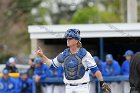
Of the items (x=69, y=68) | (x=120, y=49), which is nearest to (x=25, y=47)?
(x=120, y=49)

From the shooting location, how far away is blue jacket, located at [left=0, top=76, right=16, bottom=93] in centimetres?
1543

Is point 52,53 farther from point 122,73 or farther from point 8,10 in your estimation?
point 8,10

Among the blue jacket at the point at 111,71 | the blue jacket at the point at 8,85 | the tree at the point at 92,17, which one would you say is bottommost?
the blue jacket at the point at 8,85

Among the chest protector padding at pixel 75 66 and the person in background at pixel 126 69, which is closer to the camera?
the chest protector padding at pixel 75 66

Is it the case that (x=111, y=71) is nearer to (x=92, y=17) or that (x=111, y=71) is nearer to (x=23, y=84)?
(x=23, y=84)

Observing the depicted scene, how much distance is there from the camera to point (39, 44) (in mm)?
17062

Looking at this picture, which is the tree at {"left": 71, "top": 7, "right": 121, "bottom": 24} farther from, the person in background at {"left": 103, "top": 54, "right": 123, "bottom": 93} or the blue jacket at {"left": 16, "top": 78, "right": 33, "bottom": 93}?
the person in background at {"left": 103, "top": 54, "right": 123, "bottom": 93}

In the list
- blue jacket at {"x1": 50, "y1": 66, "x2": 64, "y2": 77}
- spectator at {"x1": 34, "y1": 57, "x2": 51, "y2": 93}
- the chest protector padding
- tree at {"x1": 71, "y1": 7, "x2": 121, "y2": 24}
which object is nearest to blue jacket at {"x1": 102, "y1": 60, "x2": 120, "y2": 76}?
blue jacket at {"x1": 50, "y1": 66, "x2": 64, "y2": 77}

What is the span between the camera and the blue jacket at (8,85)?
15430 millimetres

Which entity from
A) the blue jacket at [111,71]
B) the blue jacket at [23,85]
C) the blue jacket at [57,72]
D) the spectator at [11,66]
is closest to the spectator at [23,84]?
the blue jacket at [23,85]

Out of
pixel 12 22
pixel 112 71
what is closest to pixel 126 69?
pixel 112 71

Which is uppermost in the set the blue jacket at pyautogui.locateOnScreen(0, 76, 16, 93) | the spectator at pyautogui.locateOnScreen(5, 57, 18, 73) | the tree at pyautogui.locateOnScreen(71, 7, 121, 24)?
the tree at pyautogui.locateOnScreen(71, 7, 121, 24)

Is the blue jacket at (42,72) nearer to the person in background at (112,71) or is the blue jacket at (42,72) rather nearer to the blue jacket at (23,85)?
the blue jacket at (23,85)

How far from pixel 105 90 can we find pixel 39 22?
121 ft
